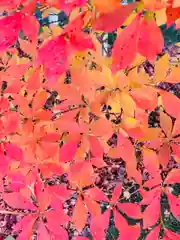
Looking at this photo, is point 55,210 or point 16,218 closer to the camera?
point 55,210

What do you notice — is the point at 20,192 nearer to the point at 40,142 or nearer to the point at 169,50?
the point at 40,142

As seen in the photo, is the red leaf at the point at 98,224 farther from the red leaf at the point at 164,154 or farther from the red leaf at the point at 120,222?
the red leaf at the point at 164,154

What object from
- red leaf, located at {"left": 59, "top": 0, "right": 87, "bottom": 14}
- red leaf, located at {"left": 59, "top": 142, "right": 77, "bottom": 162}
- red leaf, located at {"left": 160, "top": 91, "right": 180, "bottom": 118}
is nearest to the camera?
red leaf, located at {"left": 59, "top": 0, "right": 87, "bottom": 14}

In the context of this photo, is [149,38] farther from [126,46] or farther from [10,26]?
[10,26]

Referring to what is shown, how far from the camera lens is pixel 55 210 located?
2.06 metres

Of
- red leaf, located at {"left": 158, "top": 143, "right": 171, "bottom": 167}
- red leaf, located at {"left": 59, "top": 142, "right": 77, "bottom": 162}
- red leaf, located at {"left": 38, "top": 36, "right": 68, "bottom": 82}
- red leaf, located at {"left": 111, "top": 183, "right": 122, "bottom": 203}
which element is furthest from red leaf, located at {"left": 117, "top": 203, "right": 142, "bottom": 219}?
red leaf, located at {"left": 38, "top": 36, "right": 68, "bottom": 82}

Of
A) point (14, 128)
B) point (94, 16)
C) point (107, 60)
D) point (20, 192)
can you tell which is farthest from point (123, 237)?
point (94, 16)

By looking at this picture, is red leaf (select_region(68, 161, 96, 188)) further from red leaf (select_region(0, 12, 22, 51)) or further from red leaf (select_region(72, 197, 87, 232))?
red leaf (select_region(0, 12, 22, 51))

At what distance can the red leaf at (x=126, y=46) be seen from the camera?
46.0 inches

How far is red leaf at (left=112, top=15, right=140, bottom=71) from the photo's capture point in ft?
3.83

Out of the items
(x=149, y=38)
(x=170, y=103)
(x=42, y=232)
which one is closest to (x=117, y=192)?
(x=42, y=232)

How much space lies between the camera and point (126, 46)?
123 cm

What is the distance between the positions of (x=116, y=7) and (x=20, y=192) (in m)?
1.17

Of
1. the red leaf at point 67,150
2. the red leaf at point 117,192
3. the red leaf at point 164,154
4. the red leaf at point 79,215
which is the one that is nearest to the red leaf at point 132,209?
the red leaf at point 117,192
